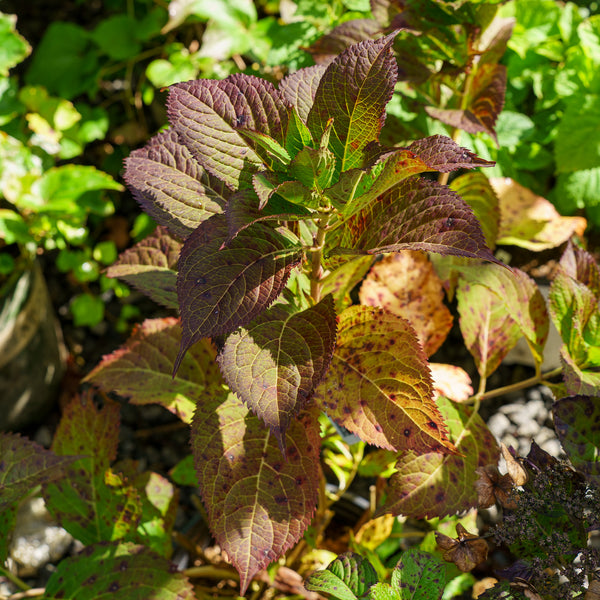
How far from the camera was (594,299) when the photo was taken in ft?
2.94

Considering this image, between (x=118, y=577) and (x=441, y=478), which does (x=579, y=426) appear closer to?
(x=441, y=478)

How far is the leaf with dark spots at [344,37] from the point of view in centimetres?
106

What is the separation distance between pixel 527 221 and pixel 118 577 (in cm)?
112

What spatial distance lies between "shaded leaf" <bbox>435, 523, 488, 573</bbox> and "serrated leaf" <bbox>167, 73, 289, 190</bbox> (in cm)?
53

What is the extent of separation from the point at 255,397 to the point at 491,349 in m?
0.55

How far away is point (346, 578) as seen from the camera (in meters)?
0.76

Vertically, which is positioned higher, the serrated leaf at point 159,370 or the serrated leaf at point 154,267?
the serrated leaf at point 154,267

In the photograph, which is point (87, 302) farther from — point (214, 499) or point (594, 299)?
point (594, 299)

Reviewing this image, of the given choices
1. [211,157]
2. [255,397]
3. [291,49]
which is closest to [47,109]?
[291,49]

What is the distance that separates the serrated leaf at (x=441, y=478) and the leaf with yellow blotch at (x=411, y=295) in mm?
137

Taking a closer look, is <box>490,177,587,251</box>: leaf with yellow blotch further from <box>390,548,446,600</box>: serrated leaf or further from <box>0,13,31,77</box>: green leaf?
<box>0,13,31,77</box>: green leaf

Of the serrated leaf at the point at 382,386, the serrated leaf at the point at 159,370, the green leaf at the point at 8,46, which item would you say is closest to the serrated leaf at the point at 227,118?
the serrated leaf at the point at 382,386

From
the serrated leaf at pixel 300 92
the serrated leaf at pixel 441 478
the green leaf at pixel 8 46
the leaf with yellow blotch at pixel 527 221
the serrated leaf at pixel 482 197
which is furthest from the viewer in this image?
the green leaf at pixel 8 46

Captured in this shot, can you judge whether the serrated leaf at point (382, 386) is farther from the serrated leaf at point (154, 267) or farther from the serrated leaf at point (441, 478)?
the serrated leaf at point (154, 267)
